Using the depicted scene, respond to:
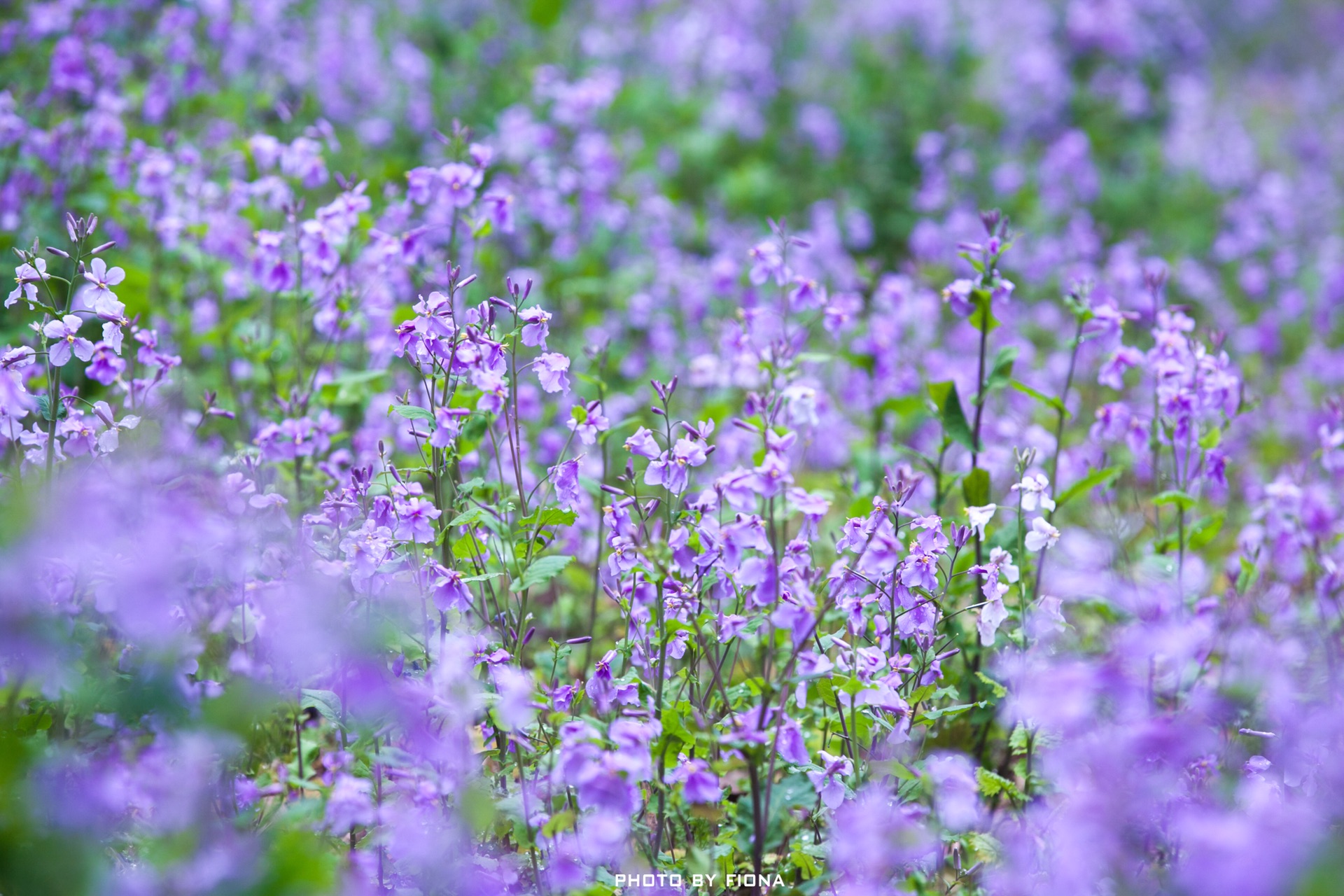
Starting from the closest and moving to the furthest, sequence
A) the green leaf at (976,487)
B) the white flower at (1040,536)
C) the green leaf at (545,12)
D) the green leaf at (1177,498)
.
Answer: the white flower at (1040,536)
the green leaf at (1177,498)
the green leaf at (976,487)
the green leaf at (545,12)

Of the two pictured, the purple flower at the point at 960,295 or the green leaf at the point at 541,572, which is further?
the purple flower at the point at 960,295

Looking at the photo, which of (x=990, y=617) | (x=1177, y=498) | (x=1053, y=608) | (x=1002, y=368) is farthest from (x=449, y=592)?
(x=1177, y=498)

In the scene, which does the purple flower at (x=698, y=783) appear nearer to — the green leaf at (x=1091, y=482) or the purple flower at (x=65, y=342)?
the green leaf at (x=1091, y=482)

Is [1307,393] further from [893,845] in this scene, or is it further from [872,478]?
[893,845]

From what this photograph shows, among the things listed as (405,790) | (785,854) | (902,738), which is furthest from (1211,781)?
(405,790)

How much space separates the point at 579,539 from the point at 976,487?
129cm

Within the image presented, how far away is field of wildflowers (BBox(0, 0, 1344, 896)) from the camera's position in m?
1.67

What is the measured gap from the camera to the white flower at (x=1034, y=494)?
7.30 feet

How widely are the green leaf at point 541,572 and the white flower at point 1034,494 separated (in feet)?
3.25

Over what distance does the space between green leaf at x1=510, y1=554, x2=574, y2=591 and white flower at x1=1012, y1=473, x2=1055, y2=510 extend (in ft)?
3.25

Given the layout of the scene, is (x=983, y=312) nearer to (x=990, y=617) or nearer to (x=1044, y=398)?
(x=1044, y=398)

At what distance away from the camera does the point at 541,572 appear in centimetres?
198

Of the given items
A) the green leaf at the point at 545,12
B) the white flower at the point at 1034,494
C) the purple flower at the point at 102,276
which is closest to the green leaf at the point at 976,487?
the white flower at the point at 1034,494

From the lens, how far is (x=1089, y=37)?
7.64 metres
